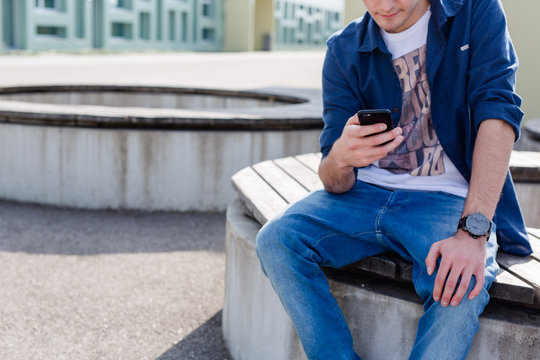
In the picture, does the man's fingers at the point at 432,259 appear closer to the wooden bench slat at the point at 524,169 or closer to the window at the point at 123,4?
the wooden bench slat at the point at 524,169

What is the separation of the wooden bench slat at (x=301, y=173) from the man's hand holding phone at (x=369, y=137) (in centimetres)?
109

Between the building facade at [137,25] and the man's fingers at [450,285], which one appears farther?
the building facade at [137,25]

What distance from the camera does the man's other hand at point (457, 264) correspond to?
1.96 meters

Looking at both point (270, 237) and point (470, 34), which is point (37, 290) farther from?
point (470, 34)

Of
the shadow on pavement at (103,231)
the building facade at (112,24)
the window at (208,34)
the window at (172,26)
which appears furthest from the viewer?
the window at (208,34)

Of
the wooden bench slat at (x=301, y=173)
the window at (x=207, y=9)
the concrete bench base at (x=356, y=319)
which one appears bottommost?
the concrete bench base at (x=356, y=319)

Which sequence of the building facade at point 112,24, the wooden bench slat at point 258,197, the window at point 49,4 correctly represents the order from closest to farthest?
Result: the wooden bench slat at point 258,197, the building facade at point 112,24, the window at point 49,4

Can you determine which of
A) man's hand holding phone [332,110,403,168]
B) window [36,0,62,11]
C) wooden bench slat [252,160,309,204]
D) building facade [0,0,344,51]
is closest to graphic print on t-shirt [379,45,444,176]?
man's hand holding phone [332,110,403,168]

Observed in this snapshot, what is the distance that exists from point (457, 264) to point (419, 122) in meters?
0.59

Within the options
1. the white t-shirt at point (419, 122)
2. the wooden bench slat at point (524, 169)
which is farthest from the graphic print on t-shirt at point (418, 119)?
the wooden bench slat at point (524, 169)

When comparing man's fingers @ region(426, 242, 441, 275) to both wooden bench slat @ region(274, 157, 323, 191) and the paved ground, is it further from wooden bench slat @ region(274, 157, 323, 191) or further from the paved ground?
the paved ground

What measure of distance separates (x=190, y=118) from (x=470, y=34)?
333cm

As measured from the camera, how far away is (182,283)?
3.97 m

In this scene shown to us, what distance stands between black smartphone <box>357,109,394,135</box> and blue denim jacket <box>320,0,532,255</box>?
33 centimetres
